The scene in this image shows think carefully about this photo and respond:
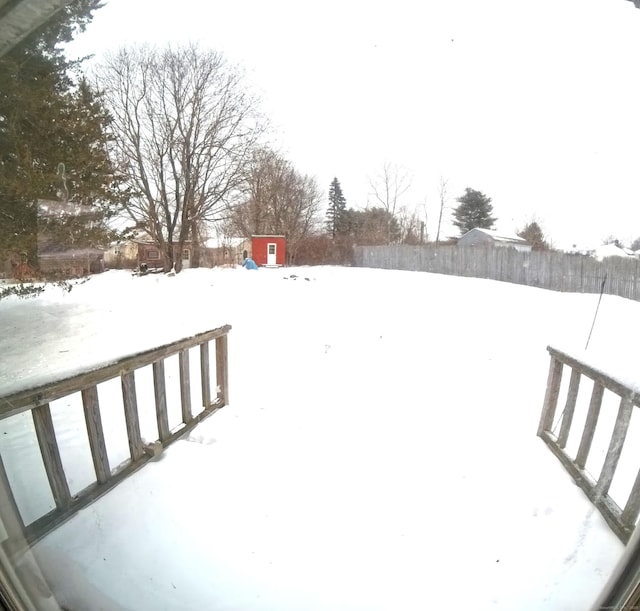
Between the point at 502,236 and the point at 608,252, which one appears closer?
the point at 608,252

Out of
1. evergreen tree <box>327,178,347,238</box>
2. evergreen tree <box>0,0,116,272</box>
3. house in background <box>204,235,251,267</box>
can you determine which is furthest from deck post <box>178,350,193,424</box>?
evergreen tree <box>327,178,347,238</box>

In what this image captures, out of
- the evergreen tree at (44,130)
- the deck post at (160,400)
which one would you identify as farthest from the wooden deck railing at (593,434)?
the deck post at (160,400)

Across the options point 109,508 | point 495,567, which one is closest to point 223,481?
point 109,508

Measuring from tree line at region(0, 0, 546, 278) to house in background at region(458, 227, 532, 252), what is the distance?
43mm

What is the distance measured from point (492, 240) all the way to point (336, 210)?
31.1 inches

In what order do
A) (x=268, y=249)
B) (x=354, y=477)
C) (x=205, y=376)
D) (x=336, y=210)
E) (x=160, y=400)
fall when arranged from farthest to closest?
(x=205, y=376) → (x=268, y=249) → (x=160, y=400) → (x=336, y=210) → (x=354, y=477)

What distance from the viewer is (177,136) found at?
4.75 ft

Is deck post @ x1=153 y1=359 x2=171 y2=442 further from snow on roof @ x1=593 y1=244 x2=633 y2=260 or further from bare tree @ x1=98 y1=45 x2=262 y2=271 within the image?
snow on roof @ x1=593 y1=244 x2=633 y2=260

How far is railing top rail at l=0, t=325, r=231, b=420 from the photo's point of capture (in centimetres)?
95

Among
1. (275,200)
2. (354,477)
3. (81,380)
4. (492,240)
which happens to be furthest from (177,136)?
(354,477)

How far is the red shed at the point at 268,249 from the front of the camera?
6.56 feet

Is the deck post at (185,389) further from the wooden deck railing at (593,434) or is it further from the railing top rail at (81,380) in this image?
the wooden deck railing at (593,434)

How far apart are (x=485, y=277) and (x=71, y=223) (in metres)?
1.81

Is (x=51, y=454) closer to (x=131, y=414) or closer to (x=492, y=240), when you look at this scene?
(x=131, y=414)
